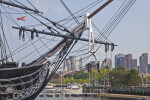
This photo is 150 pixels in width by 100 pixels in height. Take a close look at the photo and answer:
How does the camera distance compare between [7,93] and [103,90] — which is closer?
[7,93]

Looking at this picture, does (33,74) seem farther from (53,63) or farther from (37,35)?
(37,35)

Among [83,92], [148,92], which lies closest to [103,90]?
[83,92]

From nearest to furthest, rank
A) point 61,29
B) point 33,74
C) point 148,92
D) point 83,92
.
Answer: point 33,74, point 61,29, point 148,92, point 83,92

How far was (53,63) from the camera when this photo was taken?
24500 millimetres

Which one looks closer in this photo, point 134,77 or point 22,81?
point 22,81

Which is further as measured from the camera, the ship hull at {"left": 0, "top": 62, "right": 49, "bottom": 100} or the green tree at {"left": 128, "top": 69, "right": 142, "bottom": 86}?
the green tree at {"left": 128, "top": 69, "right": 142, "bottom": 86}

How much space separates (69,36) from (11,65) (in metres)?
6.24

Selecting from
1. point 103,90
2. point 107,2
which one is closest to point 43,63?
point 107,2

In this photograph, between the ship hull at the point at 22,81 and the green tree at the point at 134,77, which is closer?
the ship hull at the point at 22,81

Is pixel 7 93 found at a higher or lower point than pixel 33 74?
lower

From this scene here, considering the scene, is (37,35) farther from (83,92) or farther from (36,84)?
(83,92)

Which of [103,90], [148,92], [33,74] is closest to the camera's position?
[33,74]

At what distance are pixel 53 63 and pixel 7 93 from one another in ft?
16.5

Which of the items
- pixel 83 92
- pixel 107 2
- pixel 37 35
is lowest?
pixel 83 92
